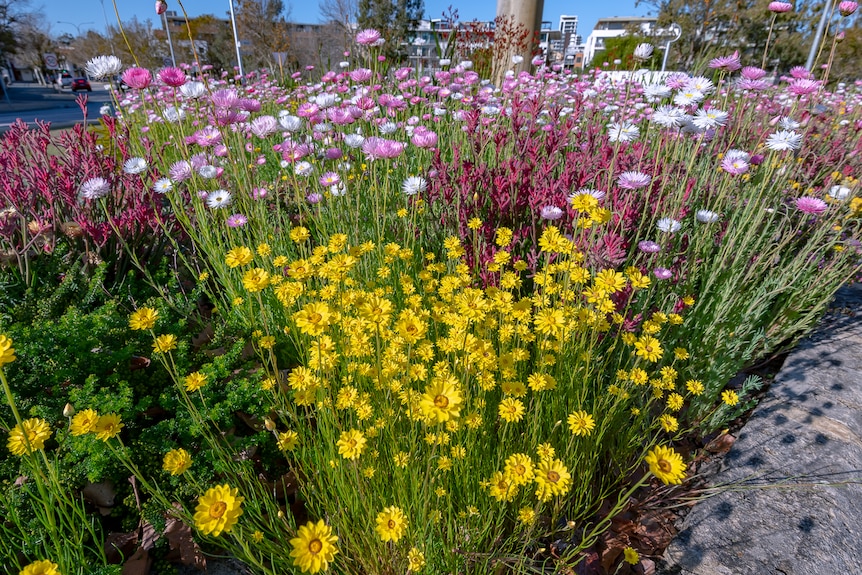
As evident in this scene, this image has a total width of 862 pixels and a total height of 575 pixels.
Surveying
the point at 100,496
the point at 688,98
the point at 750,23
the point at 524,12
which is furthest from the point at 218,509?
the point at 750,23

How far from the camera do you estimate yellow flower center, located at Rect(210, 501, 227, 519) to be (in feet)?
2.62

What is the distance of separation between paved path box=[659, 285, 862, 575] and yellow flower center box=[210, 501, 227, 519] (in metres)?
1.35

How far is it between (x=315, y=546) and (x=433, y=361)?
3.15ft

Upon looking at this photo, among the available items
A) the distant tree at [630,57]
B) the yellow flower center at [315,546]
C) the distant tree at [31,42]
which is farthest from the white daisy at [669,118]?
the distant tree at [31,42]

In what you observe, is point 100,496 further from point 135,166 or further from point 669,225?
point 669,225

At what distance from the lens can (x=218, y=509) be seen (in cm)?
81

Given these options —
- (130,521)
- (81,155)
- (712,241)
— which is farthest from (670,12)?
(130,521)

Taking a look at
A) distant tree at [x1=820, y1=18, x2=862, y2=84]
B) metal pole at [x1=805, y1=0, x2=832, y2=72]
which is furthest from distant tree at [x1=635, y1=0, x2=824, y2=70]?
metal pole at [x1=805, y1=0, x2=832, y2=72]

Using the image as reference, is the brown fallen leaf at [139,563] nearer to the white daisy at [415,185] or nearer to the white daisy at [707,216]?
the white daisy at [415,185]

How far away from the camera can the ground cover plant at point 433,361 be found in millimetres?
1176

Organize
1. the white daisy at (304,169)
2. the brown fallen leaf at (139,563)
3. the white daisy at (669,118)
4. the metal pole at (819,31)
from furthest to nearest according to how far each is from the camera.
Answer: the metal pole at (819,31)
the white daisy at (304,169)
the white daisy at (669,118)
the brown fallen leaf at (139,563)

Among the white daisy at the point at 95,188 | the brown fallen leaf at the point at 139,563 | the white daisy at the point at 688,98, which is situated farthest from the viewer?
the white daisy at the point at 688,98

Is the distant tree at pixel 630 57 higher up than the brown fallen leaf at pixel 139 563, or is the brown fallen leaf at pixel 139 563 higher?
the distant tree at pixel 630 57

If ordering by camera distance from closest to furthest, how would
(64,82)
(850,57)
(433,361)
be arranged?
(433,361), (850,57), (64,82)
